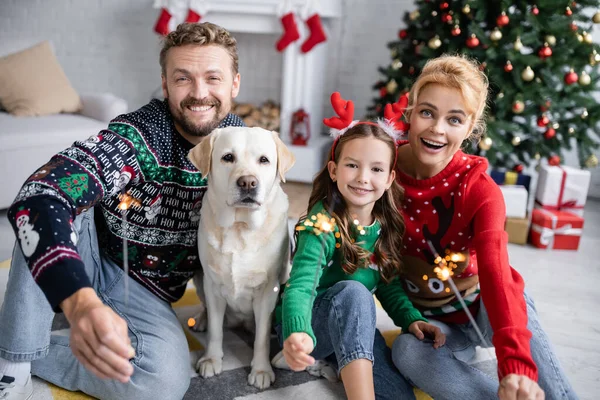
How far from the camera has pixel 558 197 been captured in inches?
117

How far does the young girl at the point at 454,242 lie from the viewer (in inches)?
53.6

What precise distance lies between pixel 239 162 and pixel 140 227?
0.39 m

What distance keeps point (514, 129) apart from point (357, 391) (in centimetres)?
205

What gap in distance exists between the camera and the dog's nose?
1370mm

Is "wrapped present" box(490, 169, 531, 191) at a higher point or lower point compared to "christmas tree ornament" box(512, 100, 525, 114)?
lower

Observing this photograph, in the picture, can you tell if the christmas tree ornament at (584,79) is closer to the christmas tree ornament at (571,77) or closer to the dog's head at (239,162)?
the christmas tree ornament at (571,77)

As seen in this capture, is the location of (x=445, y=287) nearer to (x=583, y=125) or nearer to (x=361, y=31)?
(x=583, y=125)

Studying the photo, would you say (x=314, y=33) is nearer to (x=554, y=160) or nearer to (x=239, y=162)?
(x=554, y=160)

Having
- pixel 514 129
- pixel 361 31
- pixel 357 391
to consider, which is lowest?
pixel 357 391

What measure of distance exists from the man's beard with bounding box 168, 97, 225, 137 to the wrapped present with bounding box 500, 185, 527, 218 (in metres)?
1.93

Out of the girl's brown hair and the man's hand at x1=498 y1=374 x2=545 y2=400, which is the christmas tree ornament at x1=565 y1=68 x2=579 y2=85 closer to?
the girl's brown hair

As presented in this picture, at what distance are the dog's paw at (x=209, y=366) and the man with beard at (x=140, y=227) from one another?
0.23 feet

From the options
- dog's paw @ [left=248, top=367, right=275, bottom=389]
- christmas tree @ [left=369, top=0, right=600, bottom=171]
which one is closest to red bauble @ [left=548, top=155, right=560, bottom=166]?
christmas tree @ [left=369, top=0, right=600, bottom=171]

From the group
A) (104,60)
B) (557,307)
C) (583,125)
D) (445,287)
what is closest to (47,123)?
(104,60)
